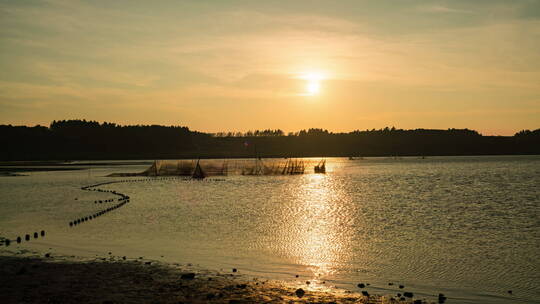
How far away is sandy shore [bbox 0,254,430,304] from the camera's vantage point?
16234 millimetres

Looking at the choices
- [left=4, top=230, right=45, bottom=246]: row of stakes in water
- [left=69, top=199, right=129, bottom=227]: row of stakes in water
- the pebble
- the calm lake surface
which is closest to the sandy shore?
the pebble

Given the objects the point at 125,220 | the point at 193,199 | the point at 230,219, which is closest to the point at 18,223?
the point at 125,220

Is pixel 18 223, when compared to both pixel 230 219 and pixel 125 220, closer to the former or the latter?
pixel 125 220

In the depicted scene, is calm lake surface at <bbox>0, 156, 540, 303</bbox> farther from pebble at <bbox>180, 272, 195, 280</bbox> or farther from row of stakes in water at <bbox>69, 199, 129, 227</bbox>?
pebble at <bbox>180, 272, 195, 280</bbox>

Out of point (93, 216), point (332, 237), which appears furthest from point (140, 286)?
point (93, 216)

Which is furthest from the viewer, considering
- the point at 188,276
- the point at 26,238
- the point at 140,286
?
the point at 26,238

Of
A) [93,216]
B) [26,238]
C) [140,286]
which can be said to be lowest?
[93,216]

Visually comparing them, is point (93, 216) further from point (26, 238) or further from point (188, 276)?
point (188, 276)

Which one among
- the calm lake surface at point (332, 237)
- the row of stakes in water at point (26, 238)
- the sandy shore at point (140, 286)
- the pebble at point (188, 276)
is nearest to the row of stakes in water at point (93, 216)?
the calm lake surface at point (332, 237)

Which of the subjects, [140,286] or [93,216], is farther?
[93,216]

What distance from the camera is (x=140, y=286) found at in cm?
1791

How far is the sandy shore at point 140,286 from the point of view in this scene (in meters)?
16.2

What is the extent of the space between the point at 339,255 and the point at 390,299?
27.8 feet

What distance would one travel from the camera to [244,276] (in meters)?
20.0
